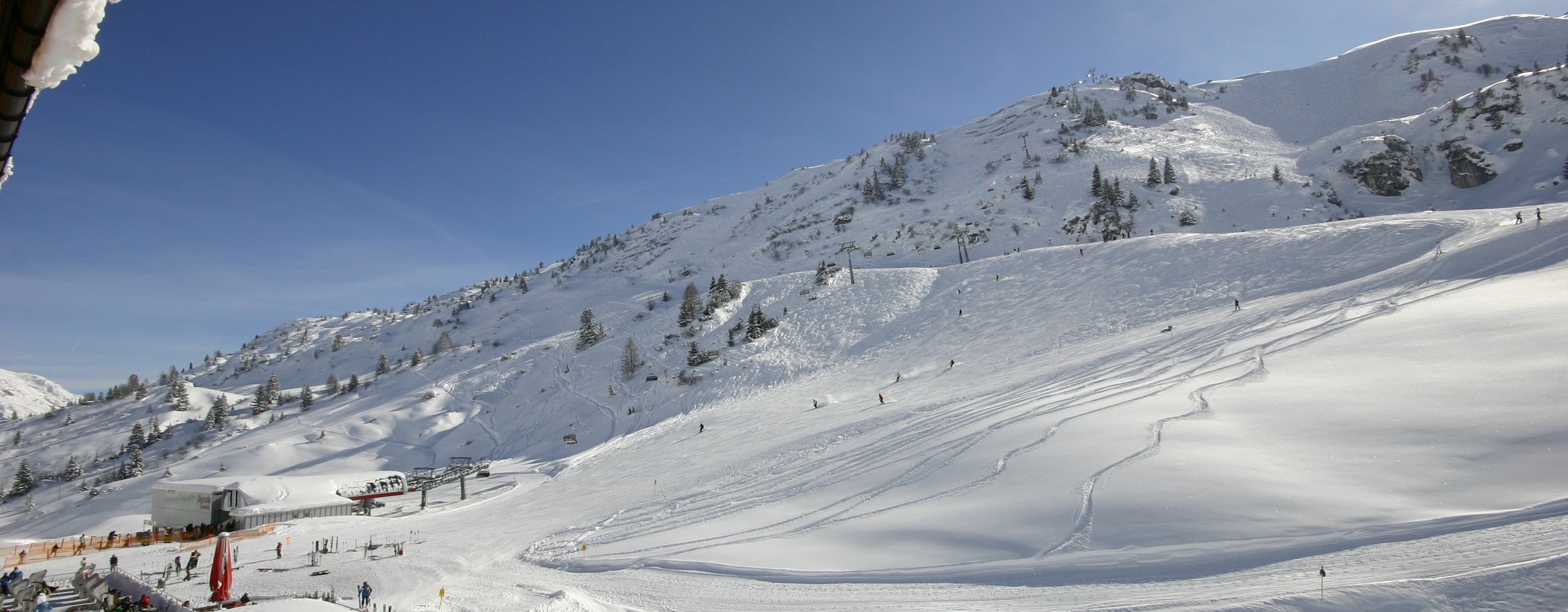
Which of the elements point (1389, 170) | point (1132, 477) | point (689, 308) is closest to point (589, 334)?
point (689, 308)

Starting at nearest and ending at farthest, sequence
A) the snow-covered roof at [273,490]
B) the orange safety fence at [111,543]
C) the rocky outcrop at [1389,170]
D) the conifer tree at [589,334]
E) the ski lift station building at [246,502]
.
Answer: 1. the orange safety fence at [111,543]
2. the ski lift station building at [246,502]
3. the snow-covered roof at [273,490]
4. the conifer tree at [589,334]
5. the rocky outcrop at [1389,170]

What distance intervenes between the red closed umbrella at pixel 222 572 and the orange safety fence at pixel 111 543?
14.8 m

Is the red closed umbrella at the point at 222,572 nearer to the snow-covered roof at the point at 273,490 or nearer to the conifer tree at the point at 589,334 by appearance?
the snow-covered roof at the point at 273,490

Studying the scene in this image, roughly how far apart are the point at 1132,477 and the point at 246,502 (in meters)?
38.6

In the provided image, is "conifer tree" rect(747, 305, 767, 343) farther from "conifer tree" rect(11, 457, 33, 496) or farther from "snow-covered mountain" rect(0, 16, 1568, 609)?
"conifer tree" rect(11, 457, 33, 496)

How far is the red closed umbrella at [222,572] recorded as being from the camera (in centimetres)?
1413

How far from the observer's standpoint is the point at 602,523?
76.0 feet

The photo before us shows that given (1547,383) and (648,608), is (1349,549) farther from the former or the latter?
(648,608)

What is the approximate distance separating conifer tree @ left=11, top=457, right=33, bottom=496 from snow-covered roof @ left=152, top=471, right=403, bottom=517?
3795cm

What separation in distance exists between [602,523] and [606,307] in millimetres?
58851

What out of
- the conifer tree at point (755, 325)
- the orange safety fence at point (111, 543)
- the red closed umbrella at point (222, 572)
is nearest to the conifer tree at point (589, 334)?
the conifer tree at point (755, 325)

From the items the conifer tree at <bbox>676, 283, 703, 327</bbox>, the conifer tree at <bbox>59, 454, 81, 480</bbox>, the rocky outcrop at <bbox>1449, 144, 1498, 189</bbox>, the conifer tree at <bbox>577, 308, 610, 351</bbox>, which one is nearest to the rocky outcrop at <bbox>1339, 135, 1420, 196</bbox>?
the rocky outcrop at <bbox>1449, 144, 1498, 189</bbox>

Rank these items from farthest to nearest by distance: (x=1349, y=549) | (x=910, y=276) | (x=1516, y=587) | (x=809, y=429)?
(x=910, y=276) → (x=809, y=429) → (x=1349, y=549) → (x=1516, y=587)

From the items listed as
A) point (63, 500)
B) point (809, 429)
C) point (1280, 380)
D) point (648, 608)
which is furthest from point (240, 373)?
point (1280, 380)
